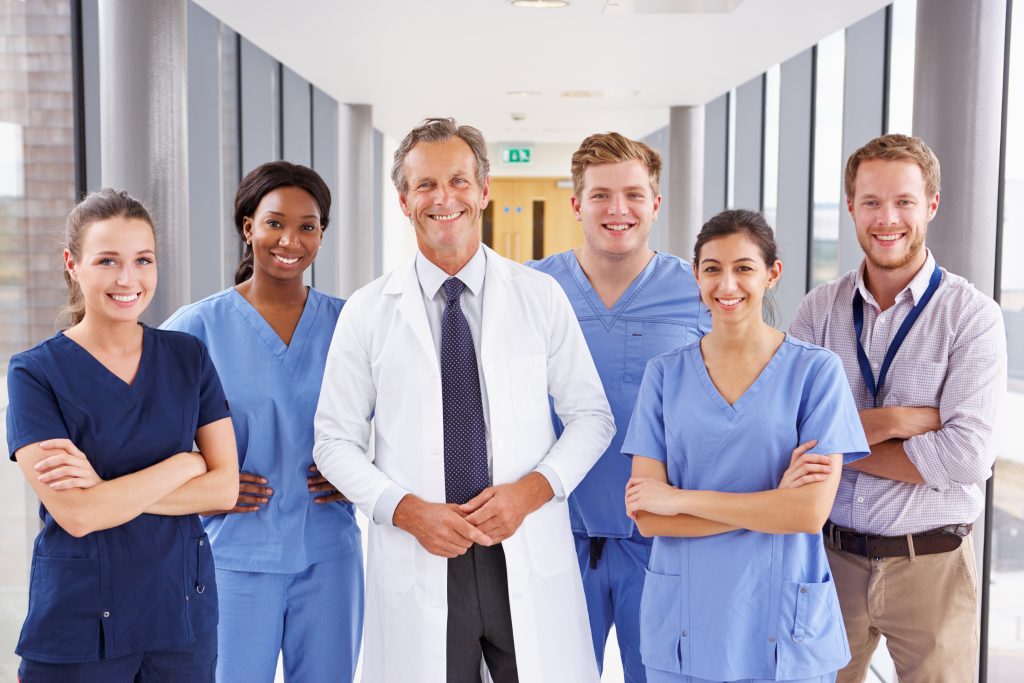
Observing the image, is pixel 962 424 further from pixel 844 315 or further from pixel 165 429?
pixel 165 429

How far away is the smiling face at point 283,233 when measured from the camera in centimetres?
217

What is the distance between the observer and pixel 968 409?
194 cm

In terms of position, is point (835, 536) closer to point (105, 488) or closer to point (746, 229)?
point (746, 229)

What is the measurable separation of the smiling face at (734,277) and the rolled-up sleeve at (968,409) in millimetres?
493

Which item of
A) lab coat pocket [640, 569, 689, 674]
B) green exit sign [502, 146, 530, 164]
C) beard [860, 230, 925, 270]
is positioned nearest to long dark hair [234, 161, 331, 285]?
lab coat pocket [640, 569, 689, 674]

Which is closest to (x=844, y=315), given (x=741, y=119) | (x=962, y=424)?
(x=962, y=424)

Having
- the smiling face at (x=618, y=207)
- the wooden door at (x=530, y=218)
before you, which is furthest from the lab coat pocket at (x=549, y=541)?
the wooden door at (x=530, y=218)

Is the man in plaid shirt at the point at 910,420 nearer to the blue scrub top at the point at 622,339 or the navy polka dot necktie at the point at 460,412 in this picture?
the blue scrub top at the point at 622,339

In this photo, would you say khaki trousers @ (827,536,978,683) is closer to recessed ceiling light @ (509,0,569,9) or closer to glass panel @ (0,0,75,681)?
glass panel @ (0,0,75,681)

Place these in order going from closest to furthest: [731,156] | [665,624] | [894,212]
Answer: [665,624] < [894,212] < [731,156]

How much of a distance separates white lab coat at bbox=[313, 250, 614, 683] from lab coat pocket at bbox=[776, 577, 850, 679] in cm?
45

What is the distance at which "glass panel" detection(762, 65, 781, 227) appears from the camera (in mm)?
6203

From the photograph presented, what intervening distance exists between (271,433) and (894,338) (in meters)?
1.43

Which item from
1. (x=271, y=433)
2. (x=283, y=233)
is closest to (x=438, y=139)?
(x=283, y=233)
